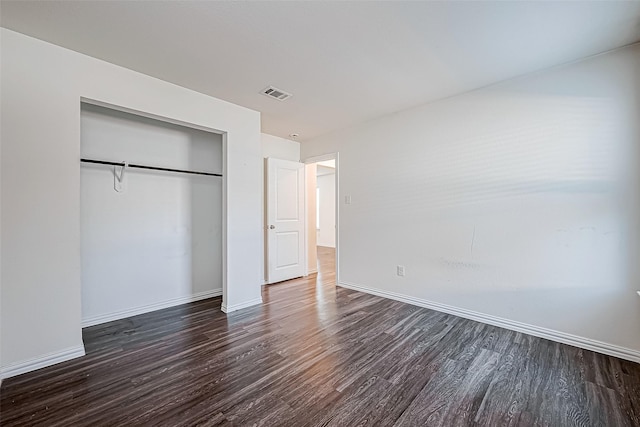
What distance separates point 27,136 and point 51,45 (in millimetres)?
760

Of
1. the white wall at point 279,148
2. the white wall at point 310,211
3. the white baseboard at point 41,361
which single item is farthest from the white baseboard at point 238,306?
the white wall at point 279,148

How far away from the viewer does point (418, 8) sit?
177 cm

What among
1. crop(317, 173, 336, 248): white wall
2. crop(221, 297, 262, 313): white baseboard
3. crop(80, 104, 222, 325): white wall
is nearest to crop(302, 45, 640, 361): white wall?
crop(221, 297, 262, 313): white baseboard

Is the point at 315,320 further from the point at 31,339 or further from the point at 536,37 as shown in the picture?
the point at 536,37

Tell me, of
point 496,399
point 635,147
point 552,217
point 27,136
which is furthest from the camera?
point 552,217

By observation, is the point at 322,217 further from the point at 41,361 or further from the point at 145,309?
the point at 41,361

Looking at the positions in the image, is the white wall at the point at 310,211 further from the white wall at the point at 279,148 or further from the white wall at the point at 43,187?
the white wall at the point at 43,187

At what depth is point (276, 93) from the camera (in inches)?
117

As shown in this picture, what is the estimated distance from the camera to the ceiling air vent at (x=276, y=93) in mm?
2881

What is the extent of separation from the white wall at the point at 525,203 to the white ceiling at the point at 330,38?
14.4 inches

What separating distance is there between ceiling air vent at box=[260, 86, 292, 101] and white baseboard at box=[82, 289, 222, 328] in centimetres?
273

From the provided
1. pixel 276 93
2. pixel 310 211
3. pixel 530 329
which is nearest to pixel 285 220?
pixel 310 211

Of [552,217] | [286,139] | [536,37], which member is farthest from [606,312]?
[286,139]

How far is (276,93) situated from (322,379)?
9.12 feet
